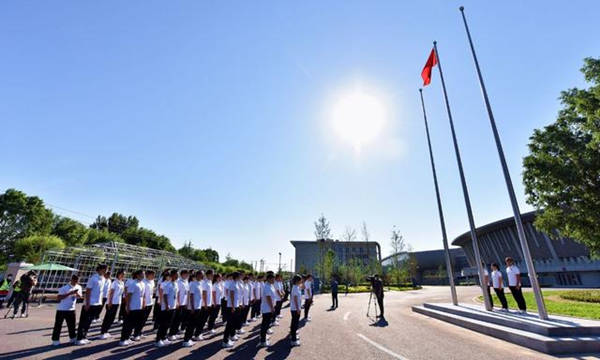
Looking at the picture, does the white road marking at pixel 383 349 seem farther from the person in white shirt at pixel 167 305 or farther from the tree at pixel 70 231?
the tree at pixel 70 231

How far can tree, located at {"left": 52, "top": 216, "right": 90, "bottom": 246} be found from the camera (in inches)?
1649

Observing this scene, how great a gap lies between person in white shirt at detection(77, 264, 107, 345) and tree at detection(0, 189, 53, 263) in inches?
1525

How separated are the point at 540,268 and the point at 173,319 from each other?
202ft

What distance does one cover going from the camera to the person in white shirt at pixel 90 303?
759 cm

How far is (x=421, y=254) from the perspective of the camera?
279ft

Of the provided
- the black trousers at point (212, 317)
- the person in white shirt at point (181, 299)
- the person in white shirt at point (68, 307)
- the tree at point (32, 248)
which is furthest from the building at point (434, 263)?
the person in white shirt at point (68, 307)

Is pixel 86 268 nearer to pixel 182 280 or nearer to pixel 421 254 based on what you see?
pixel 182 280

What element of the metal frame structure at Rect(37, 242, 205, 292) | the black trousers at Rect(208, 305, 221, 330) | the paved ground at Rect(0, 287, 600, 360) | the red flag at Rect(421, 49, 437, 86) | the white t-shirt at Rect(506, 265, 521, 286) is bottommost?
the paved ground at Rect(0, 287, 600, 360)

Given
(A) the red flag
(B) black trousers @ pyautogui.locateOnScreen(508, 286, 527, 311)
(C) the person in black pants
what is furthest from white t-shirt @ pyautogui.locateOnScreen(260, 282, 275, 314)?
(A) the red flag

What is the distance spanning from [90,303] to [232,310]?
3975 millimetres

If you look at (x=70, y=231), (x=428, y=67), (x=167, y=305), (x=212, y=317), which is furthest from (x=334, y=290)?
(x=70, y=231)

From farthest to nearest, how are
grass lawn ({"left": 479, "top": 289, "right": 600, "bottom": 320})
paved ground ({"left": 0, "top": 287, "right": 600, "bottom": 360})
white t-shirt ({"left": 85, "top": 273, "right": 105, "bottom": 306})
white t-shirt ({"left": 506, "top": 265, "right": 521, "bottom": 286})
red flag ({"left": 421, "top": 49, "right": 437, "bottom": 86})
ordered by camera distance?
red flag ({"left": 421, "top": 49, "right": 437, "bottom": 86}) < white t-shirt ({"left": 506, "top": 265, "right": 521, "bottom": 286}) < grass lawn ({"left": 479, "top": 289, "right": 600, "bottom": 320}) < white t-shirt ({"left": 85, "top": 273, "right": 105, "bottom": 306}) < paved ground ({"left": 0, "top": 287, "right": 600, "bottom": 360})

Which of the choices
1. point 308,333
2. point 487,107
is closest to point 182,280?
point 308,333

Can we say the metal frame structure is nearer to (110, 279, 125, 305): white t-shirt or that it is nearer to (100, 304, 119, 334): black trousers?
(110, 279, 125, 305): white t-shirt
